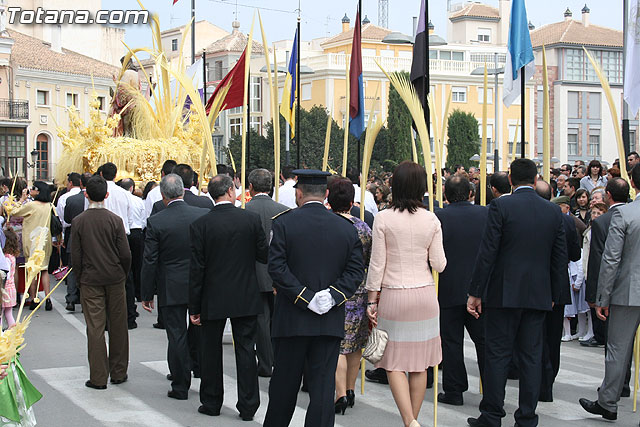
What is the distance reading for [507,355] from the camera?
282 inches

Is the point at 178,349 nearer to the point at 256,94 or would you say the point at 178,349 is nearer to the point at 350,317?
the point at 350,317

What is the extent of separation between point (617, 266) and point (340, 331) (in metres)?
2.52

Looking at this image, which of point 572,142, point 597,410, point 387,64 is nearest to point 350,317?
point 597,410

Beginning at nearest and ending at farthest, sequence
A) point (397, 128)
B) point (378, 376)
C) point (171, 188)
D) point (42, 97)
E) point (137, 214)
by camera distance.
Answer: point (171, 188) → point (378, 376) → point (137, 214) → point (42, 97) → point (397, 128)

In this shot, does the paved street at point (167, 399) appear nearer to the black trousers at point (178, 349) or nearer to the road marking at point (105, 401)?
the road marking at point (105, 401)

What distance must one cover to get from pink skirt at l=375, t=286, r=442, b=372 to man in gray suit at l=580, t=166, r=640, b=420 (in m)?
1.59

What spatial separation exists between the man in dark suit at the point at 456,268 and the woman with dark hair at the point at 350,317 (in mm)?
936

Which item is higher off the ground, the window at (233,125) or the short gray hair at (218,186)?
the window at (233,125)

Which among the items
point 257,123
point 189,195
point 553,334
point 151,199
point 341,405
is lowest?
point 341,405

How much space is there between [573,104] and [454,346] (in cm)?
6642

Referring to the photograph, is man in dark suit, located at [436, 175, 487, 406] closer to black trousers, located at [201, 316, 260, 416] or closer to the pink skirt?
the pink skirt

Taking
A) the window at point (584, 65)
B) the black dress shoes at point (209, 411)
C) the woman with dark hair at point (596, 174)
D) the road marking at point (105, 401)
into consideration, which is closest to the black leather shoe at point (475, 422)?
the black dress shoes at point (209, 411)

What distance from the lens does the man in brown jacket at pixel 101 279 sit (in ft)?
28.1

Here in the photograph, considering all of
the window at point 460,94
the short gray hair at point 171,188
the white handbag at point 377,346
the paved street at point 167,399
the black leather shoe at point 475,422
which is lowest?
the paved street at point 167,399
